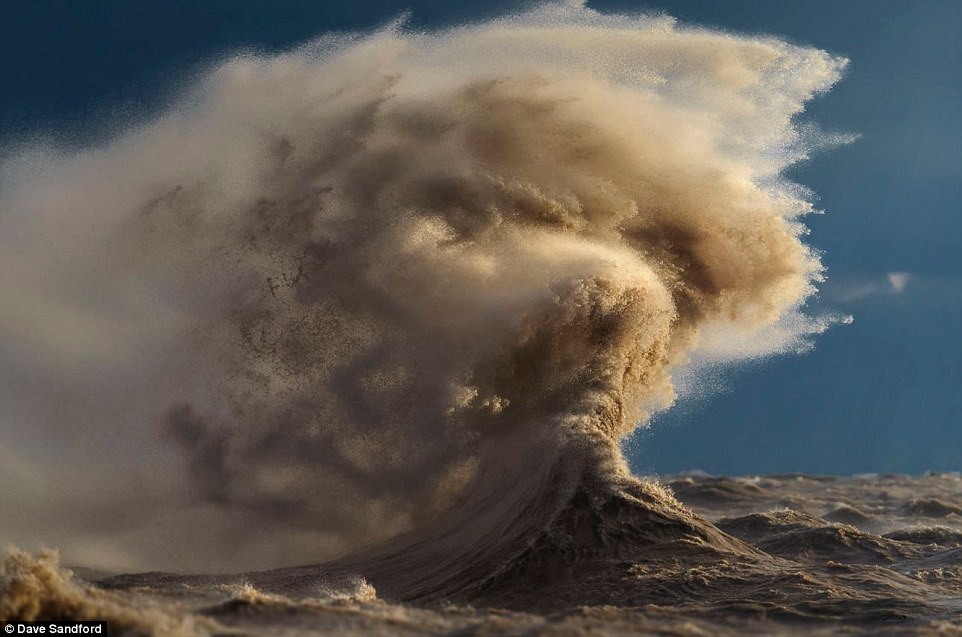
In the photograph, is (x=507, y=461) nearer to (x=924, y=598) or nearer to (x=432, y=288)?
(x=432, y=288)

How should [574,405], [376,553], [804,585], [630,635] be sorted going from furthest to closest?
[574,405] → [376,553] → [804,585] → [630,635]

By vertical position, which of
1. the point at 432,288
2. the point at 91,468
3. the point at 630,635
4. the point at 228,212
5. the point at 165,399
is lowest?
the point at 630,635

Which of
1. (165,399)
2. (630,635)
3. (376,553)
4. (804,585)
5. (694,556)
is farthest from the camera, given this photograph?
(165,399)

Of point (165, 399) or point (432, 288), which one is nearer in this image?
point (432, 288)

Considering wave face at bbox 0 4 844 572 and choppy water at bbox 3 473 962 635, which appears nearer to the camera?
A: choppy water at bbox 3 473 962 635

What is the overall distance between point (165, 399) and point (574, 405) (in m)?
11.8

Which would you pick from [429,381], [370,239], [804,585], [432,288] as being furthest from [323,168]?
[804,585]

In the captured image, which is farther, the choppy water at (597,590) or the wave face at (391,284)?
the wave face at (391,284)

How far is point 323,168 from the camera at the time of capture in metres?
25.3

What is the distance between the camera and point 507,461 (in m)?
21.0

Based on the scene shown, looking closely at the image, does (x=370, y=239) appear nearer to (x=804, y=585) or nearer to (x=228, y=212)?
(x=228, y=212)

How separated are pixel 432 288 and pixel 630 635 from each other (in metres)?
13.5

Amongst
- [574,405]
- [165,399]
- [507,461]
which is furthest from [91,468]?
[574,405]

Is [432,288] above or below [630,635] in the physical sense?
above
